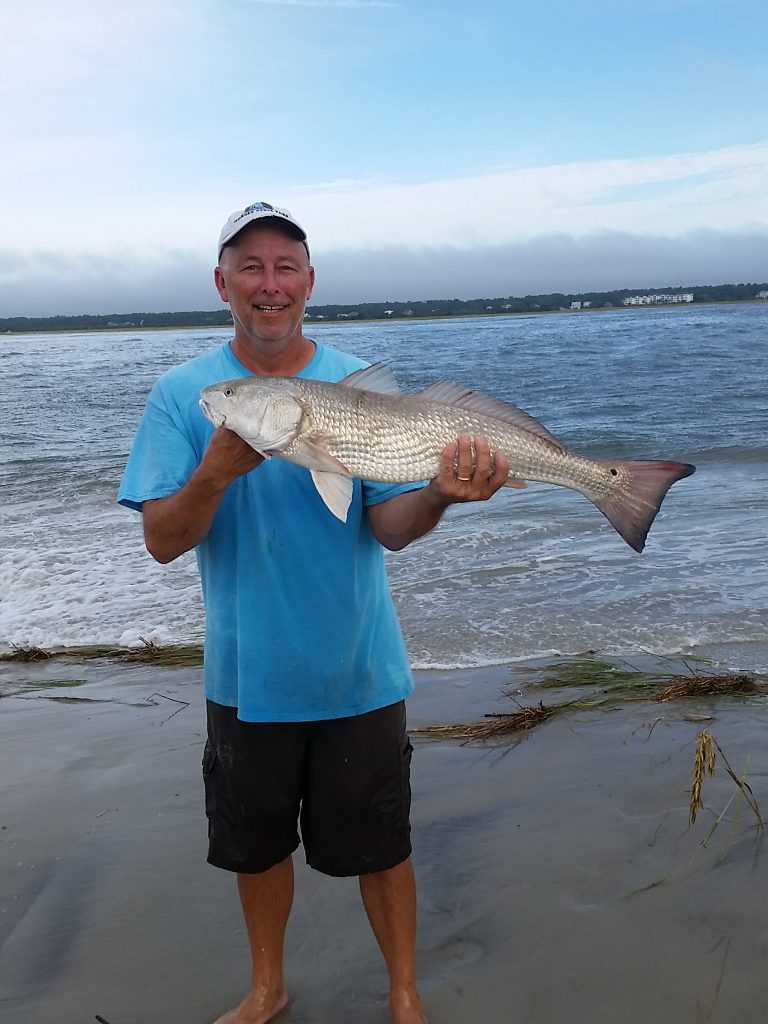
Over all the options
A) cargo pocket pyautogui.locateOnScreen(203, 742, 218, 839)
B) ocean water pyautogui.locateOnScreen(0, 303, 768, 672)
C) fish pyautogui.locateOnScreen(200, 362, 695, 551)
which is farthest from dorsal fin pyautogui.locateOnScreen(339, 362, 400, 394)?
ocean water pyautogui.locateOnScreen(0, 303, 768, 672)

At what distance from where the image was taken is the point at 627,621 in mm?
6977

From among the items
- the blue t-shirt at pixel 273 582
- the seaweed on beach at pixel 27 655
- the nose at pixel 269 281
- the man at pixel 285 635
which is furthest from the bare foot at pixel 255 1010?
the seaweed on beach at pixel 27 655

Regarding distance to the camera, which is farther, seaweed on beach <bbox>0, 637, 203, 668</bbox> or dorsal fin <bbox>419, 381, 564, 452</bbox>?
seaweed on beach <bbox>0, 637, 203, 668</bbox>

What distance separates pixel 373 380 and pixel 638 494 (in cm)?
98

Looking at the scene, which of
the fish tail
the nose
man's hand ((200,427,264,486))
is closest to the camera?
man's hand ((200,427,264,486))

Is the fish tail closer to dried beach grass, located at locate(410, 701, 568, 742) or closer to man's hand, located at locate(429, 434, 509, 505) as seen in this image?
man's hand, located at locate(429, 434, 509, 505)

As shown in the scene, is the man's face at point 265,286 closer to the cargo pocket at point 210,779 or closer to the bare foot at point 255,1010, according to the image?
the cargo pocket at point 210,779

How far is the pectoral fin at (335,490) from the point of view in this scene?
2.65 m

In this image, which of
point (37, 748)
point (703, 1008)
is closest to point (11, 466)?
point (37, 748)

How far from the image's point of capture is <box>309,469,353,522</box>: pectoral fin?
2.65 meters

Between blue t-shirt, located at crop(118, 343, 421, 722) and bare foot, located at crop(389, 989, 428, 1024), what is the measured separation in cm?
90

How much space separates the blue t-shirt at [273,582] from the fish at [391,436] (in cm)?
17

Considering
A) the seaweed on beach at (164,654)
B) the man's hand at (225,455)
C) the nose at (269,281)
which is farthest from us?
the seaweed on beach at (164,654)

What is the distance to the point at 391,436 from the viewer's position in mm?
2803
